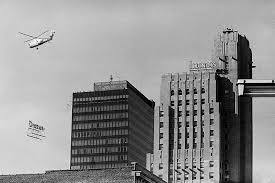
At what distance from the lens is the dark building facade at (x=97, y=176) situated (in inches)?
5645

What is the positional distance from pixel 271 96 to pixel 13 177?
13477 cm

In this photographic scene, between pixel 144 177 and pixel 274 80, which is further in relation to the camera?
pixel 144 177

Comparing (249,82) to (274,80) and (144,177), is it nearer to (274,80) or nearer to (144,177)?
(274,80)

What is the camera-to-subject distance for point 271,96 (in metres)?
22.1

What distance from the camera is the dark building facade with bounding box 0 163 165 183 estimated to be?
143375 mm

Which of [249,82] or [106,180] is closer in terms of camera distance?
[249,82]

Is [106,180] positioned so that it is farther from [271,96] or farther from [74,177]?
[271,96]

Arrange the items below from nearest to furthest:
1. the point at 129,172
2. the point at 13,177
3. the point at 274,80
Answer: the point at 274,80
the point at 129,172
the point at 13,177

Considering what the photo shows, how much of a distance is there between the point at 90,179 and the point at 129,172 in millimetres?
7270

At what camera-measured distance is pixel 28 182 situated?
151250 mm

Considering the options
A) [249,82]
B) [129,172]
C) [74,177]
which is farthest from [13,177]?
[249,82]

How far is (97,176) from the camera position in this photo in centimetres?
14612

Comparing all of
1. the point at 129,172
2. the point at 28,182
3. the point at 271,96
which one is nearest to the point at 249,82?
the point at 271,96

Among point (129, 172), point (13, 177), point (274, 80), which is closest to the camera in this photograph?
point (274, 80)
